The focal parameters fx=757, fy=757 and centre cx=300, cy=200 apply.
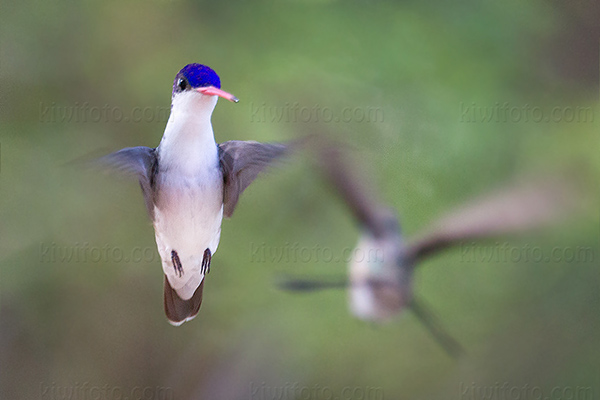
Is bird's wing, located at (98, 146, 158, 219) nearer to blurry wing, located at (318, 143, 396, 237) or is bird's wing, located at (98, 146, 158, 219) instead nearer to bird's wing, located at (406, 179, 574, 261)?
blurry wing, located at (318, 143, 396, 237)

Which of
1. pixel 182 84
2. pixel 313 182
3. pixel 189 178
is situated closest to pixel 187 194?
pixel 189 178

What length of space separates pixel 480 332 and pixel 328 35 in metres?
1.29

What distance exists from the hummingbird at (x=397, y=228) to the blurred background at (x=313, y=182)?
51 cm

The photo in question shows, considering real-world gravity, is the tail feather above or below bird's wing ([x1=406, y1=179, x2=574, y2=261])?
below

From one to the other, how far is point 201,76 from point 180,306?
0.49 metres

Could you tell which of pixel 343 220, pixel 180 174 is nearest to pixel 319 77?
pixel 343 220

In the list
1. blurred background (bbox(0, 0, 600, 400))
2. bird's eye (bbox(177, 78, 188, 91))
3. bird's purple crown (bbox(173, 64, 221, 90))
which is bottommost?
blurred background (bbox(0, 0, 600, 400))

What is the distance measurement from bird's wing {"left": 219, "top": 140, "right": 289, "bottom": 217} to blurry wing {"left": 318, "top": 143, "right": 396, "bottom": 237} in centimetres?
34

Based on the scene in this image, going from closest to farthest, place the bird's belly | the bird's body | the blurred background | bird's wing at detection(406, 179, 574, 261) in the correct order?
the bird's body → the bird's belly → bird's wing at detection(406, 179, 574, 261) → the blurred background

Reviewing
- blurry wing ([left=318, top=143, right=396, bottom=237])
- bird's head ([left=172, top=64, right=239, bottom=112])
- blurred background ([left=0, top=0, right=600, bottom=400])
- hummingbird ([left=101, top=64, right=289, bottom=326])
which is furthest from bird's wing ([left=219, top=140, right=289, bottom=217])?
blurred background ([left=0, top=0, right=600, bottom=400])

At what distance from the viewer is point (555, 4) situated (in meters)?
2.87

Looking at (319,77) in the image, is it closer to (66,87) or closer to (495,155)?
(495,155)

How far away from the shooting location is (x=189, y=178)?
3.30 feet

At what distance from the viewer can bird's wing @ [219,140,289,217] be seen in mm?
975
